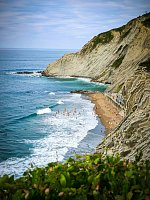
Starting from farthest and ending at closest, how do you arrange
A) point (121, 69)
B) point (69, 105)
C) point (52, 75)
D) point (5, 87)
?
1. point (52, 75)
2. point (5, 87)
3. point (121, 69)
4. point (69, 105)

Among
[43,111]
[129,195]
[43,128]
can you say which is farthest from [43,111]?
[129,195]

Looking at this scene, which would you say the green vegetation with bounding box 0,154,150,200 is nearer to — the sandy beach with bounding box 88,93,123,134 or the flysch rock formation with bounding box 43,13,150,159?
the flysch rock formation with bounding box 43,13,150,159

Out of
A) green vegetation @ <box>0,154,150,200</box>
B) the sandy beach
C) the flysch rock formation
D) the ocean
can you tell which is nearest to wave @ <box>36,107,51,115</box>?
the ocean

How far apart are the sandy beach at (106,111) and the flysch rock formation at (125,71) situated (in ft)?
11.7

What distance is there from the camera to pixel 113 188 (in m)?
5.85

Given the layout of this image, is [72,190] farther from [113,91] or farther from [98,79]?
[98,79]

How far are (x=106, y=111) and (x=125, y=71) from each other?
2128 cm

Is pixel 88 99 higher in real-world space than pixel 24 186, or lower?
lower

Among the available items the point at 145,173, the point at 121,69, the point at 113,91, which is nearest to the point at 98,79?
the point at 121,69

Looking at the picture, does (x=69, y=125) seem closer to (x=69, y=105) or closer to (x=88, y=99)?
(x=69, y=105)

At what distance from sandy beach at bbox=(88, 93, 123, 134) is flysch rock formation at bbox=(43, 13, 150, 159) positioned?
355 cm

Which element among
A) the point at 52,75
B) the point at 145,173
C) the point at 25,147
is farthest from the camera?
the point at 52,75

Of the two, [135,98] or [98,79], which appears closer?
[135,98]

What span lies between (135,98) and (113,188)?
58.9 feet
